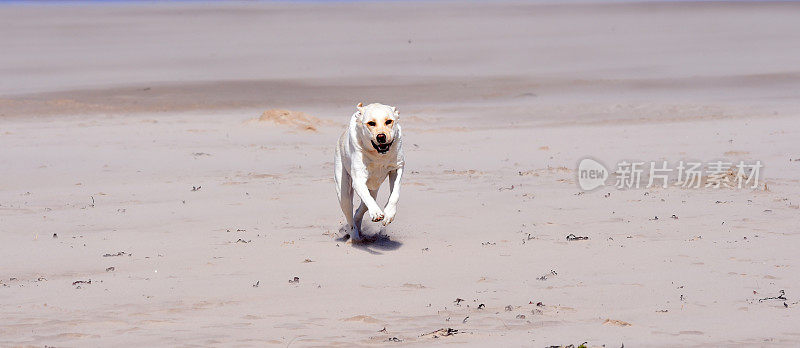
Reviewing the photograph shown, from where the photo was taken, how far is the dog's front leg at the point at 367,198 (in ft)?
28.0

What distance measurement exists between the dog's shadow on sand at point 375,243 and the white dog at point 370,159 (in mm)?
104

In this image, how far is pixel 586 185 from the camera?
12.5 meters

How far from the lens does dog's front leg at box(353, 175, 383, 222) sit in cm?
855

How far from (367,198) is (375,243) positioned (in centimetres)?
99

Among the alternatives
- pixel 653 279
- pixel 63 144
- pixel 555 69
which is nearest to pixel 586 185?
pixel 653 279

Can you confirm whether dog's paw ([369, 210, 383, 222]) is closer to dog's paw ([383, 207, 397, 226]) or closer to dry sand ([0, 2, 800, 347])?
dog's paw ([383, 207, 397, 226])

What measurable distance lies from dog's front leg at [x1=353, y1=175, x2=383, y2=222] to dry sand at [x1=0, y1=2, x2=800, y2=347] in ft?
1.41

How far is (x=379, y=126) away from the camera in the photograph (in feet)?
27.8

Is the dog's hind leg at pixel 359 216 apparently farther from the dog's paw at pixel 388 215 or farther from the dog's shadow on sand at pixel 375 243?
the dog's paw at pixel 388 215

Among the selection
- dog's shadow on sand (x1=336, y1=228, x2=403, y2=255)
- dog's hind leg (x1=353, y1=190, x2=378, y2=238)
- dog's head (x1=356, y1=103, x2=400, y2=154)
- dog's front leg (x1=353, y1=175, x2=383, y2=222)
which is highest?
dog's head (x1=356, y1=103, x2=400, y2=154)

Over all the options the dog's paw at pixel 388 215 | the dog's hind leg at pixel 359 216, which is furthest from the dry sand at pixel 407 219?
the dog's paw at pixel 388 215

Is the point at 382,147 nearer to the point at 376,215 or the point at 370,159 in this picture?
the point at 370,159

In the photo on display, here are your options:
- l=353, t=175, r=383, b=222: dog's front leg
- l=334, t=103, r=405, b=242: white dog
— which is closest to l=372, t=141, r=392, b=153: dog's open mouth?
l=334, t=103, r=405, b=242: white dog

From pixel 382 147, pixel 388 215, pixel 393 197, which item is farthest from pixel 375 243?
pixel 382 147
